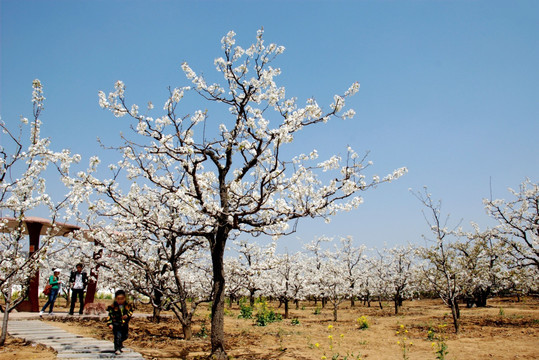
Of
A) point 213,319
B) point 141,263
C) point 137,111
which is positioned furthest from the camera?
point 141,263

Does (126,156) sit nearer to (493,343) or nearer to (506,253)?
(493,343)

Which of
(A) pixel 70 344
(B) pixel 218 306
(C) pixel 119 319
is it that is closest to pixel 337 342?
(B) pixel 218 306

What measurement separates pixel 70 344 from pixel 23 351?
91 centimetres

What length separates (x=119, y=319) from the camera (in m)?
7.63

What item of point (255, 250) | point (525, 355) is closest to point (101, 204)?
point (525, 355)

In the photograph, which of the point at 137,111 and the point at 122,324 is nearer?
the point at 137,111

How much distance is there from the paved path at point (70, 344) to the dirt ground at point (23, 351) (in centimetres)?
14

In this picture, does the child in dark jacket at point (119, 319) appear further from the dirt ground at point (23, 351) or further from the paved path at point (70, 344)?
the dirt ground at point (23, 351)

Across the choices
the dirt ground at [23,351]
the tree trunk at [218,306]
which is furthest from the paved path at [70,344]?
the tree trunk at [218,306]

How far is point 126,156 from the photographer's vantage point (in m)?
7.62

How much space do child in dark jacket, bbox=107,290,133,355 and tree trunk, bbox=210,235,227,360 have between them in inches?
77.9

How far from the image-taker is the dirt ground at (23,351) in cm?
695

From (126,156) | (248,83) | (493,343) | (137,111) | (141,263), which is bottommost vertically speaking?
(493,343)

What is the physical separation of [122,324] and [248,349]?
3557 millimetres
